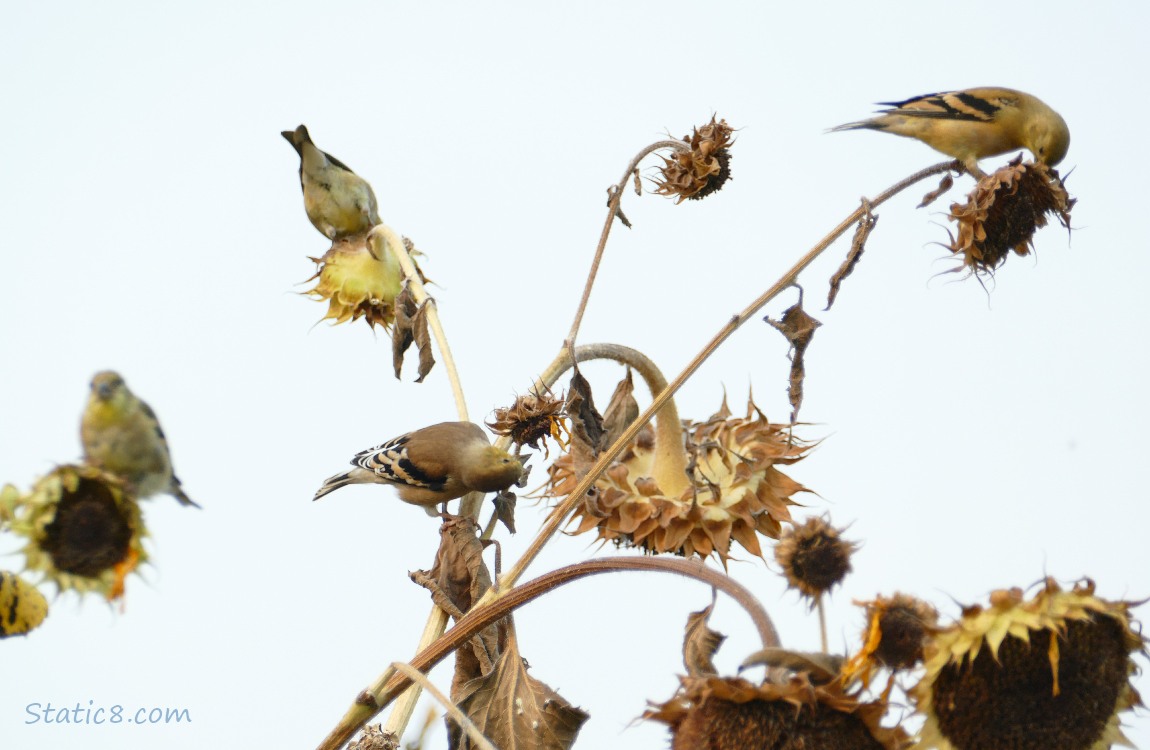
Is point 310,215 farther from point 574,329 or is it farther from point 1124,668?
point 1124,668

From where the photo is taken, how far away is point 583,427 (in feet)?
5.78

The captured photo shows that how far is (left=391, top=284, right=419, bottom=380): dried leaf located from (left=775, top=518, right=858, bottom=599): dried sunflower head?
0.75 meters

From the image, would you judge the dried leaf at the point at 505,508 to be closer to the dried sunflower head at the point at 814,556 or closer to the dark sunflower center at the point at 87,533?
the dried sunflower head at the point at 814,556

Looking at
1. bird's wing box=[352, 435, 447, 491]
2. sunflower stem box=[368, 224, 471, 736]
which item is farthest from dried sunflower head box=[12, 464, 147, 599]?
bird's wing box=[352, 435, 447, 491]

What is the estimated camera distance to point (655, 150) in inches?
75.1

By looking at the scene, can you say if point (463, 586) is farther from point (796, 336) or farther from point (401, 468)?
point (796, 336)

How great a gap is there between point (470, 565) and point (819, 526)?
2.33 feet

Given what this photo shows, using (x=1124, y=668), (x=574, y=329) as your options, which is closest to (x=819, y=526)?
(x=574, y=329)

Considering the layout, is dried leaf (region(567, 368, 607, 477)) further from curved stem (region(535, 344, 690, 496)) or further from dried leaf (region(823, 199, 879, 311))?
dried leaf (region(823, 199, 879, 311))

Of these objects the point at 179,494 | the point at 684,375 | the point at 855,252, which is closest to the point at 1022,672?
the point at 684,375

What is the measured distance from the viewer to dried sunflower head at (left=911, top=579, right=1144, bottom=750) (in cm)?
104

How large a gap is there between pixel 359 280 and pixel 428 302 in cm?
18

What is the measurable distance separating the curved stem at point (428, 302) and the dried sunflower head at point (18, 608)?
1.32 meters

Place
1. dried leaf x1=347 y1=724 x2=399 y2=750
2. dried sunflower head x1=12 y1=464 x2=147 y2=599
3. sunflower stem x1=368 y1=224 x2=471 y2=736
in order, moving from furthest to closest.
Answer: sunflower stem x1=368 y1=224 x2=471 y2=736, dried leaf x1=347 y1=724 x2=399 y2=750, dried sunflower head x1=12 y1=464 x2=147 y2=599
